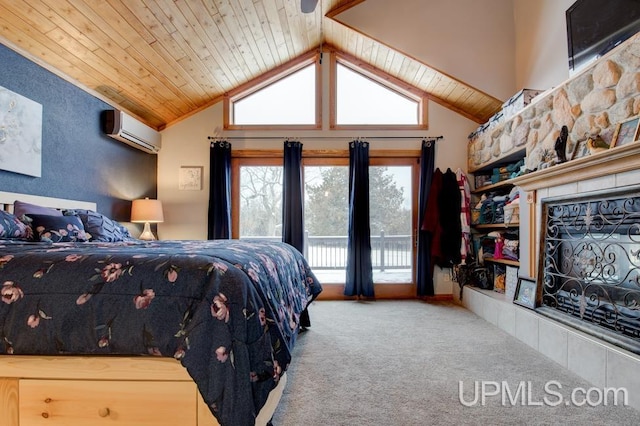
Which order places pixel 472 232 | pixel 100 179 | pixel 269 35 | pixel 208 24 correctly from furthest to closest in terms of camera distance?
pixel 472 232 → pixel 269 35 → pixel 100 179 → pixel 208 24

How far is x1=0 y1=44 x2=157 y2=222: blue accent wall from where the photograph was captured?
99.0 inches

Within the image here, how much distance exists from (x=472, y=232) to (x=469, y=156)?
999mm

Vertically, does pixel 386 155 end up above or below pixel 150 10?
below

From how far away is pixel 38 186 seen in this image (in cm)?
266

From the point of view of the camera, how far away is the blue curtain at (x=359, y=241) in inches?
167

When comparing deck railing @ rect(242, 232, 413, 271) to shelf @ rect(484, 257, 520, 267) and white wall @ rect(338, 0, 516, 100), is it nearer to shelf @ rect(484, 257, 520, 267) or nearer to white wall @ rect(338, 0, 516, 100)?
shelf @ rect(484, 257, 520, 267)

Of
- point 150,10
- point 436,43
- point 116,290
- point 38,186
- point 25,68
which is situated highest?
point 436,43

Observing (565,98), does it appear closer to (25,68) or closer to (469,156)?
(469,156)

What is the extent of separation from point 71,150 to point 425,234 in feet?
13.0

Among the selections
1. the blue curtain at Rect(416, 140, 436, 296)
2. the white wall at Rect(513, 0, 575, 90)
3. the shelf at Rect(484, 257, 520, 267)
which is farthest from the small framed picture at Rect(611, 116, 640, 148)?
the blue curtain at Rect(416, 140, 436, 296)

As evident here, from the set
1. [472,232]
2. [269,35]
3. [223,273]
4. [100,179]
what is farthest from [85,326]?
[472,232]

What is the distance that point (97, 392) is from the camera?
122 centimetres

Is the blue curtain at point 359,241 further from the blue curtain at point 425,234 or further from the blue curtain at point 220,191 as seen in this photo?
the blue curtain at point 220,191

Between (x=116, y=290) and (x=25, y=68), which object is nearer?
(x=116, y=290)
